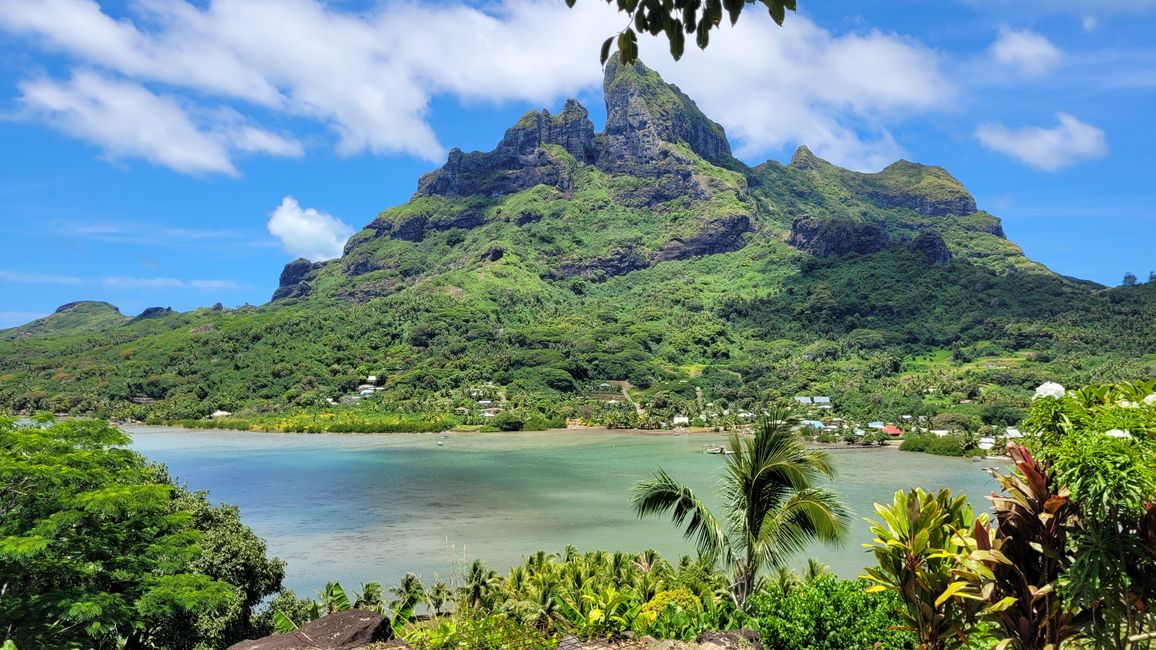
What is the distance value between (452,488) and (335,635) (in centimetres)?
4791

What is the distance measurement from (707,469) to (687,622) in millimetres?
51867

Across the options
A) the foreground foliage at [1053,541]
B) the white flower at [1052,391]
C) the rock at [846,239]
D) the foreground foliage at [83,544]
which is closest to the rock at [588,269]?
the rock at [846,239]

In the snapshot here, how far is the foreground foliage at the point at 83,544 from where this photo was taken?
484 inches

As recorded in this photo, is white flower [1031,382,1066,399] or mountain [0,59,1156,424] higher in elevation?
mountain [0,59,1156,424]

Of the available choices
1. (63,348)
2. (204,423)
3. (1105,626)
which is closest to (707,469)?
(1105,626)

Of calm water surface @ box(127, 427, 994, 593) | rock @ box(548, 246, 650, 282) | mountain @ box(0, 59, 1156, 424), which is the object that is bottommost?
calm water surface @ box(127, 427, 994, 593)

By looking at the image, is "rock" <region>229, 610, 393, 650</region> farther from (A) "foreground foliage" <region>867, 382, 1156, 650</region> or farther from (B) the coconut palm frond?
(A) "foreground foliage" <region>867, 382, 1156, 650</region>

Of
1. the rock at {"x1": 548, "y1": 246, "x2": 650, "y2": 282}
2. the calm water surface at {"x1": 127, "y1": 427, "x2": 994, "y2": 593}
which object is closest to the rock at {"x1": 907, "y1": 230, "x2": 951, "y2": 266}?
the rock at {"x1": 548, "y1": 246, "x2": 650, "y2": 282}

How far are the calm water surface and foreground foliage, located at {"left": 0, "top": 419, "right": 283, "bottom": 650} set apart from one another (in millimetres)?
8982

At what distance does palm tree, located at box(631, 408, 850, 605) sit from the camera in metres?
10.5

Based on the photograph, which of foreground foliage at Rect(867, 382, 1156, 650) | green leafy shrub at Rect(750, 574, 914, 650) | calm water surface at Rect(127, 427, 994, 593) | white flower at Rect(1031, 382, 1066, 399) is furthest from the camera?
calm water surface at Rect(127, 427, 994, 593)

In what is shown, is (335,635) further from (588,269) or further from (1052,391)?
(588,269)

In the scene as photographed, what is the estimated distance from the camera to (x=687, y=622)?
35.1ft

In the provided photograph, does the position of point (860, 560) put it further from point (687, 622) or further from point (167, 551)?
point (167, 551)
